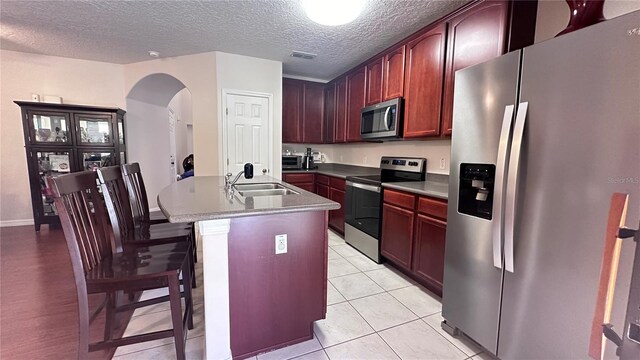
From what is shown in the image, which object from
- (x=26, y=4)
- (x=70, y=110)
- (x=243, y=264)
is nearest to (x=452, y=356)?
(x=243, y=264)

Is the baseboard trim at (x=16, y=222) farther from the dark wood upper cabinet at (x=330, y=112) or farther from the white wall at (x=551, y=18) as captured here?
the white wall at (x=551, y=18)

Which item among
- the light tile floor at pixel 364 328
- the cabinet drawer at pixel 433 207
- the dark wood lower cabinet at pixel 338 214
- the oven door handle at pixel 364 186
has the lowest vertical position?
the light tile floor at pixel 364 328

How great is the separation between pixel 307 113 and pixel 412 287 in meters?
3.20

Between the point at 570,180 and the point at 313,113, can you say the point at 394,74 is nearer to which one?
the point at 313,113

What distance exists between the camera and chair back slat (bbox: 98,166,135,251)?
156 cm

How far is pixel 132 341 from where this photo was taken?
4.19 ft

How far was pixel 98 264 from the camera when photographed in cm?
136

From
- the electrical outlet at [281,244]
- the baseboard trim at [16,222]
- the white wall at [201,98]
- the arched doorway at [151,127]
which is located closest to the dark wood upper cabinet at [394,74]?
the electrical outlet at [281,244]

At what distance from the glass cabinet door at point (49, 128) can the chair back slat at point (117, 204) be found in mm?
2927

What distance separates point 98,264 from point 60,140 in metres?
3.59

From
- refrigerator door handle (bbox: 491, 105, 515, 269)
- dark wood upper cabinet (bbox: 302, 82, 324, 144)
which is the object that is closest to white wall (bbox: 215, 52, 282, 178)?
dark wood upper cabinet (bbox: 302, 82, 324, 144)

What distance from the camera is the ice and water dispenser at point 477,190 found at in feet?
4.72

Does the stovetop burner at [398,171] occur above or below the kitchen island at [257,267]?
above

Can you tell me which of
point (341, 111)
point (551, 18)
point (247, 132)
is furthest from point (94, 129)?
point (551, 18)
